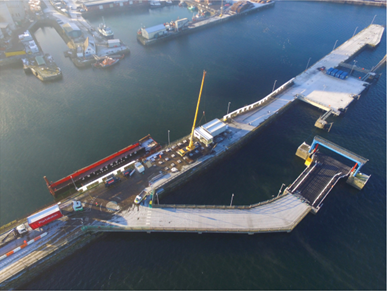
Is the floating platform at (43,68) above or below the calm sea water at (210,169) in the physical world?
above

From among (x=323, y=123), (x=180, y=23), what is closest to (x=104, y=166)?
(x=323, y=123)

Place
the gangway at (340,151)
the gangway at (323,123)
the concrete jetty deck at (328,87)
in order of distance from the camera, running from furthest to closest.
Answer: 1. the concrete jetty deck at (328,87)
2. the gangway at (323,123)
3. the gangway at (340,151)

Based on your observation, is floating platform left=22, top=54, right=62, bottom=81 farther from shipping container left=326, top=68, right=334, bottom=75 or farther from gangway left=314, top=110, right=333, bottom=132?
shipping container left=326, top=68, right=334, bottom=75

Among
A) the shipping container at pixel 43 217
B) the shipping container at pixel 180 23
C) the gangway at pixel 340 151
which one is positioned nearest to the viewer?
the shipping container at pixel 43 217

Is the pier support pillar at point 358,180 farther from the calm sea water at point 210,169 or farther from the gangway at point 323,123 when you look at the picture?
the gangway at point 323,123

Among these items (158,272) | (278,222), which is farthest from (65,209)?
(278,222)

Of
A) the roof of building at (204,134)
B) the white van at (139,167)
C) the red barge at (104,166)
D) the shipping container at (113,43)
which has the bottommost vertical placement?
the red barge at (104,166)

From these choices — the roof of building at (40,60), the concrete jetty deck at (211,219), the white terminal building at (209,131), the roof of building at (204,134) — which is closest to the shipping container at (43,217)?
the concrete jetty deck at (211,219)
